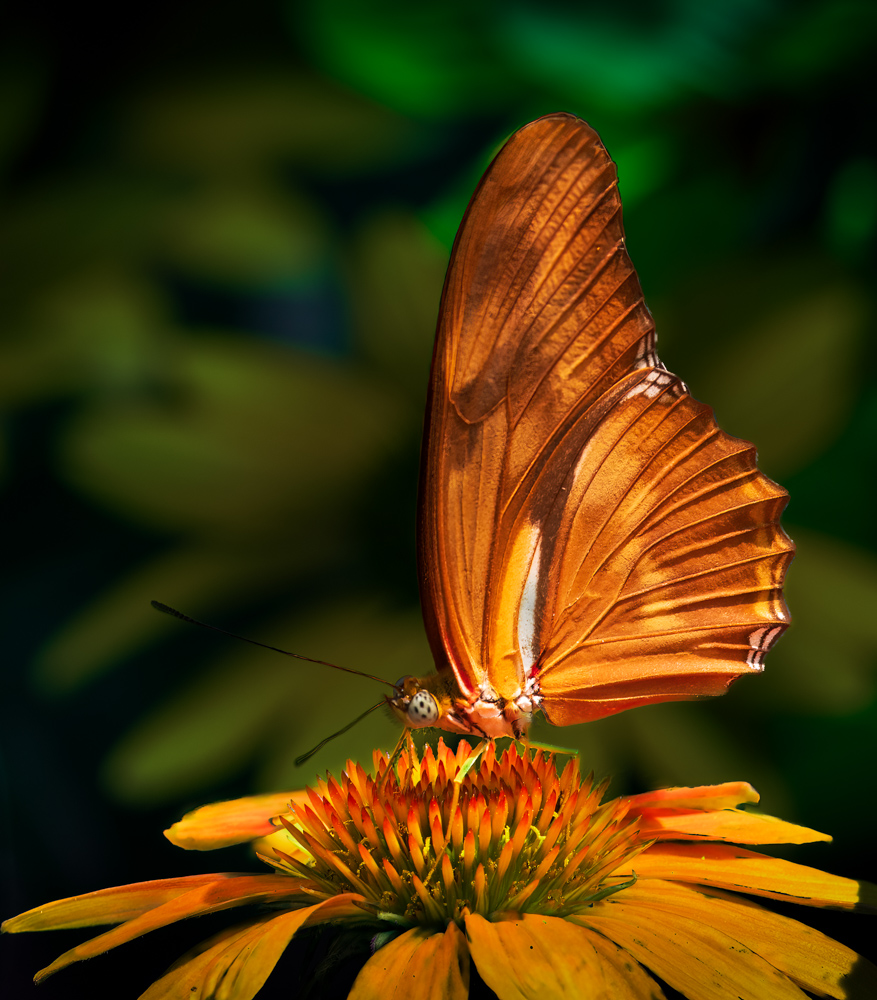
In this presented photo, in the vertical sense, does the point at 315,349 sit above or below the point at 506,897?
above

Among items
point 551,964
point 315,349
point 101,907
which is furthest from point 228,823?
point 315,349

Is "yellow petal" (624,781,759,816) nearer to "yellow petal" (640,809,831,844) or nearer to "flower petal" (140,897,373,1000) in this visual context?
"yellow petal" (640,809,831,844)

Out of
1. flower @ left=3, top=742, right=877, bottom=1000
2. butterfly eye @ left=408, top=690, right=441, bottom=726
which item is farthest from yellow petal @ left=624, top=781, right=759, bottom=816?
butterfly eye @ left=408, top=690, right=441, bottom=726

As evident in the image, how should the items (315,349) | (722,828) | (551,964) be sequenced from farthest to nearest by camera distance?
(315,349) → (722,828) → (551,964)

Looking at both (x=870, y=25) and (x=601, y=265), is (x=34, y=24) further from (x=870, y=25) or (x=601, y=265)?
(x=870, y=25)

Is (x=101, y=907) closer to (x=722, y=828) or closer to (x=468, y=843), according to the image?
(x=468, y=843)

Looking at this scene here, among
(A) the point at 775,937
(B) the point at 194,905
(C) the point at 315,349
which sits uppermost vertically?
(C) the point at 315,349
